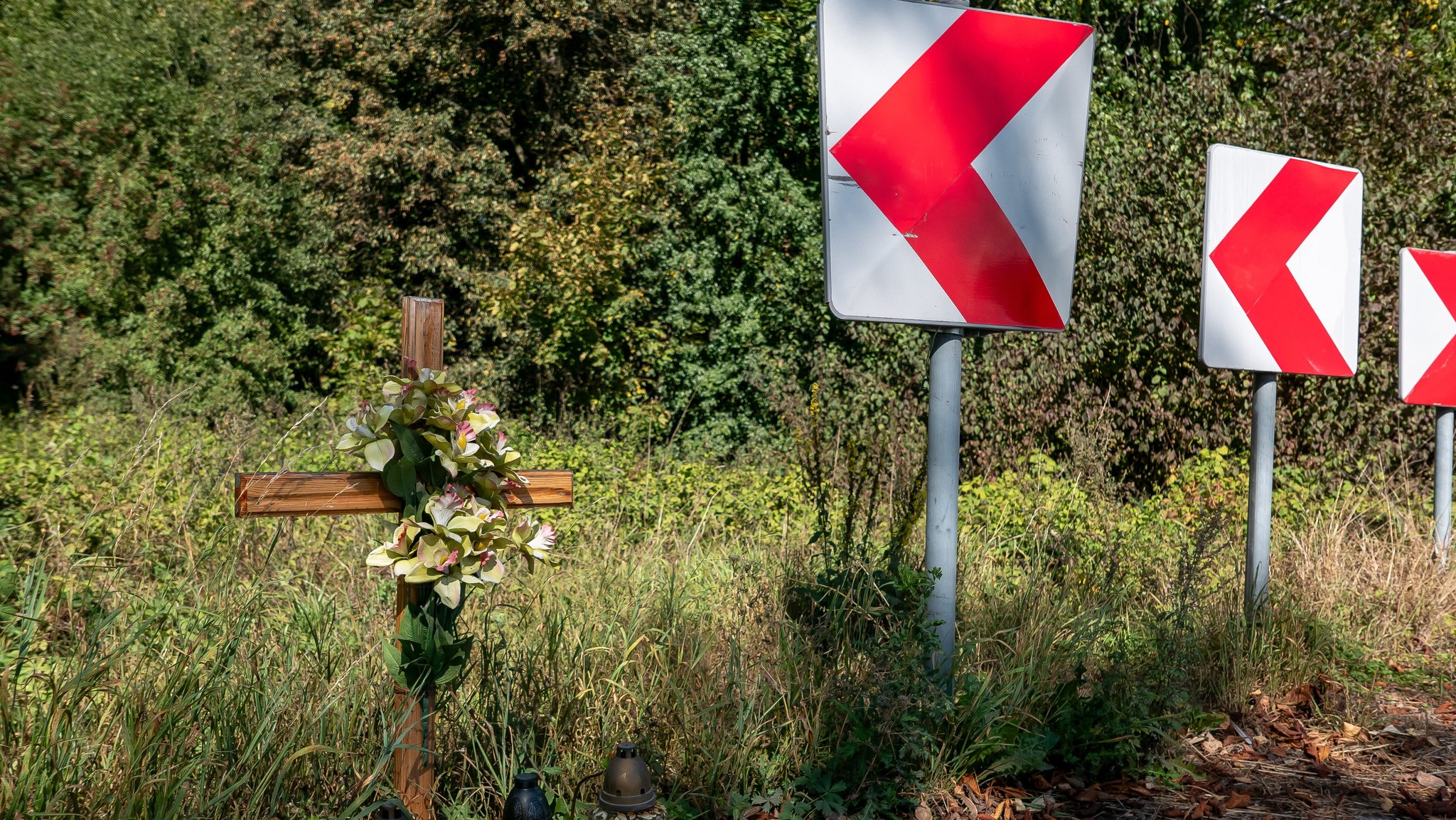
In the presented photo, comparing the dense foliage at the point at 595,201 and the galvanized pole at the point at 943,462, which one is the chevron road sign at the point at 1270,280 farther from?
the dense foliage at the point at 595,201

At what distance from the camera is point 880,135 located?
7.61 ft

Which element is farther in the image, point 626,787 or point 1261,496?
point 1261,496

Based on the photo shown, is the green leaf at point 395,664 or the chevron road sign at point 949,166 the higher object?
the chevron road sign at point 949,166

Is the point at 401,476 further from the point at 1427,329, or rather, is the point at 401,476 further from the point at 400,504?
the point at 1427,329

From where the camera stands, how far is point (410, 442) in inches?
89.0

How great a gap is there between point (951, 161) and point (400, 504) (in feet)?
4.97

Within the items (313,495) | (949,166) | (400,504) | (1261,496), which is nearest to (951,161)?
(949,166)

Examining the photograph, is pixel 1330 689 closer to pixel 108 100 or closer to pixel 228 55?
pixel 108 100

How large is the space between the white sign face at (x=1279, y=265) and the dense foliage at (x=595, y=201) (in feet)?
12.2

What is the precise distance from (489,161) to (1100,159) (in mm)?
8297

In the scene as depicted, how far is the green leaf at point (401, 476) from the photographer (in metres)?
2.27

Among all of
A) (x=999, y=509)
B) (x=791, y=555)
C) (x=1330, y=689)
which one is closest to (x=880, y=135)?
(x=791, y=555)

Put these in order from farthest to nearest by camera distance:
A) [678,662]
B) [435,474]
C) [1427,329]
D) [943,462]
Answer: [1427,329]
[678,662]
[943,462]
[435,474]

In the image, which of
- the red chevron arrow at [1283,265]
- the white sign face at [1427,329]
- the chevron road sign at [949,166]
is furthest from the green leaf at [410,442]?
the white sign face at [1427,329]
